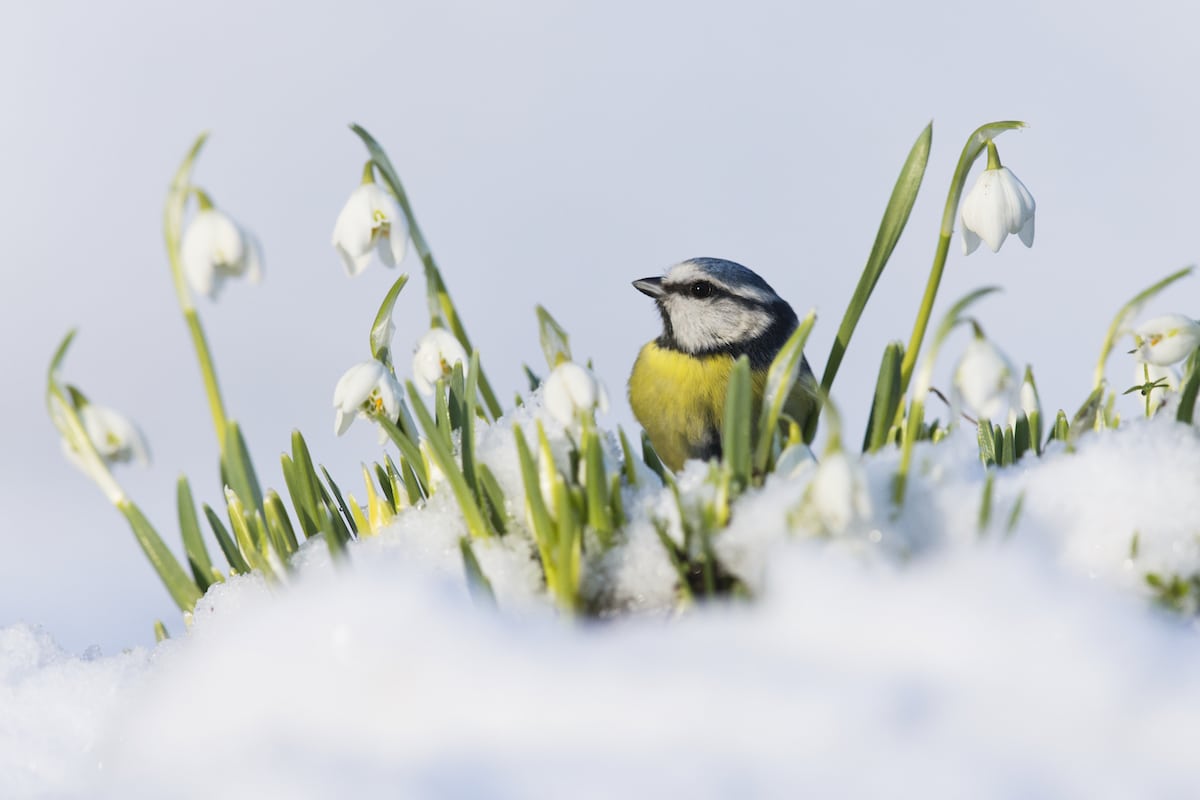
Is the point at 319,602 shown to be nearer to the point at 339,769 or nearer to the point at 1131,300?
the point at 339,769

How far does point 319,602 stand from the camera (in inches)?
56.5

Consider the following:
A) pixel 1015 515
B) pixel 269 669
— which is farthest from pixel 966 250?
pixel 269 669

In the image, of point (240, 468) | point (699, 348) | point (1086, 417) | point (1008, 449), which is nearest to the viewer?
point (240, 468)

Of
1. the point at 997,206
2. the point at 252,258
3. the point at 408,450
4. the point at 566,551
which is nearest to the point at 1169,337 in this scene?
the point at 997,206

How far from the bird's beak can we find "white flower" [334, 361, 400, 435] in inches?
55.3

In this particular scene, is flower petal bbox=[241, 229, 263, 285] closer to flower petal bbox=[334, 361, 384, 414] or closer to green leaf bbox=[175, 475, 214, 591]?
flower petal bbox=[334, 361, 384, 414]

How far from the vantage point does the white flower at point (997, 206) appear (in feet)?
6.61

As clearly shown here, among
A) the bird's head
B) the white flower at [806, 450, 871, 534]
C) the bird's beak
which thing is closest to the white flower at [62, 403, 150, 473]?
the white flower at [806, 450, 871, 534]

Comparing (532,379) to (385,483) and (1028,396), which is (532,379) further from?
(1028,396)

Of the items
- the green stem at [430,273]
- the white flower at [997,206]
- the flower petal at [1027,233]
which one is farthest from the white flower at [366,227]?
the flower petal at [1027,233]

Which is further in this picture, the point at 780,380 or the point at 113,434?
the point at 780,380

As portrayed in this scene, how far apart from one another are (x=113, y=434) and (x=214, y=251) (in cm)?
30

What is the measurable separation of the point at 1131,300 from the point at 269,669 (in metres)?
1.35

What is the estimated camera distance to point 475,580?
163 centimetres
